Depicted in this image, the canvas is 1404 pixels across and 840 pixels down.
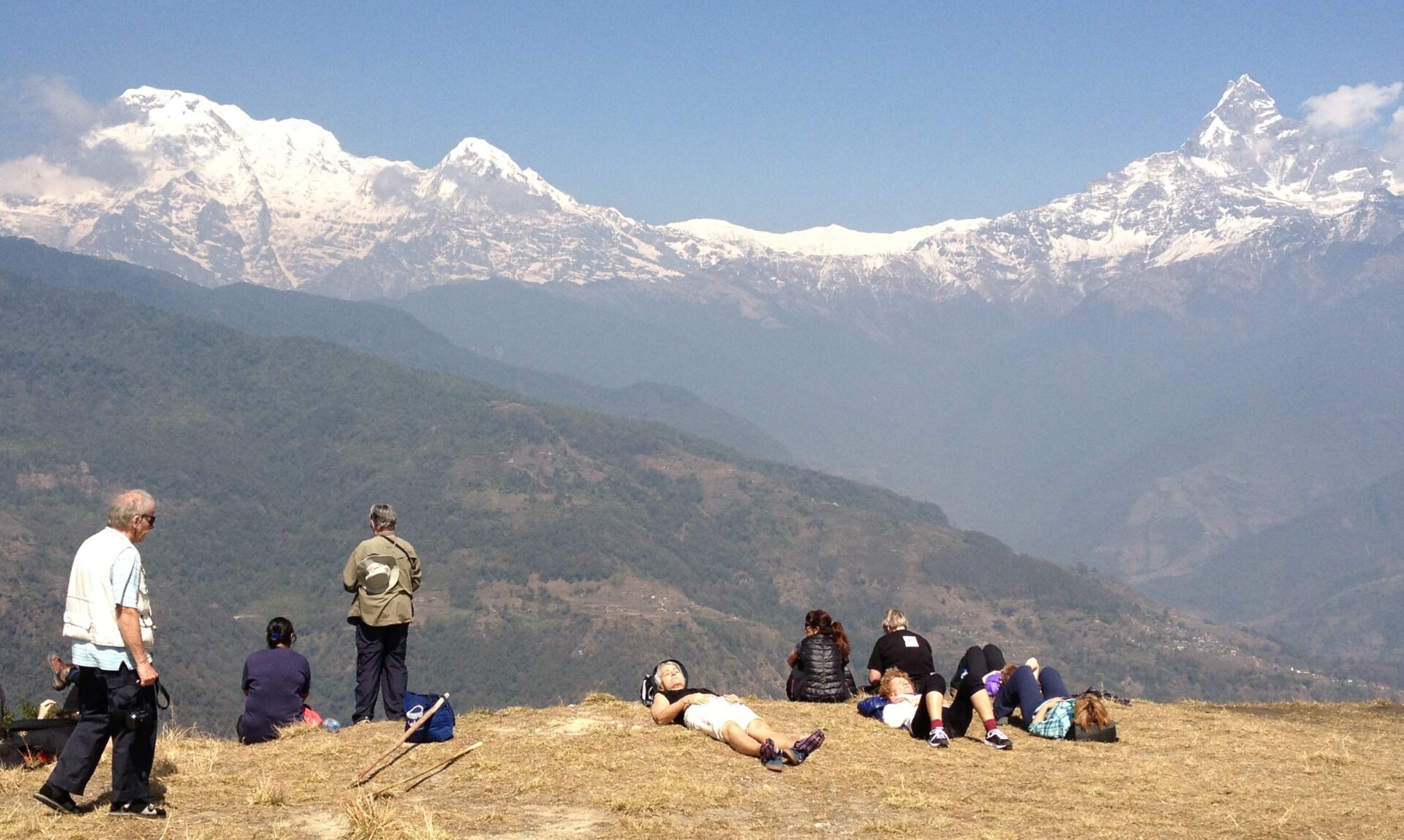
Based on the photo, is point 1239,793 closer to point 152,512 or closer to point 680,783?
point 680,783

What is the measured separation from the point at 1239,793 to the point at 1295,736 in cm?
531

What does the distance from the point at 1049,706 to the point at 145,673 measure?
12.2 m

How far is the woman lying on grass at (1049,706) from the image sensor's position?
17719 millimetres

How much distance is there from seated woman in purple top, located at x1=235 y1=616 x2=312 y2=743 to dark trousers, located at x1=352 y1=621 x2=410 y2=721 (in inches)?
34.0

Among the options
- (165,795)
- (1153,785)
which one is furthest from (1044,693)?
(165,795)

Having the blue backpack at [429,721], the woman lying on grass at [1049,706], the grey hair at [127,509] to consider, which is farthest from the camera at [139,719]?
the woman lying on grass at [1049,706]

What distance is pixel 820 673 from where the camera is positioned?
20.0m

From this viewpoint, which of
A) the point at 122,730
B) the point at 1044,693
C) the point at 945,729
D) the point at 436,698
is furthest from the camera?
the point at 1044,693

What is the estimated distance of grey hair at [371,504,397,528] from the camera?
17531mm

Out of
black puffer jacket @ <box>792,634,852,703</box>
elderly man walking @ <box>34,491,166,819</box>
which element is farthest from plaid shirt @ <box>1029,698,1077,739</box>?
elderly man walking @ <box>34,491,166,819</box>

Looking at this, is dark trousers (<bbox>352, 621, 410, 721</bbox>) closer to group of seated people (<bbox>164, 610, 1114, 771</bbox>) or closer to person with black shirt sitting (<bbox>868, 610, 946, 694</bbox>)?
group of seated people (<bbox>164, 610, 1114, 771</bbox>)

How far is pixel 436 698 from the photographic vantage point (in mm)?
16047

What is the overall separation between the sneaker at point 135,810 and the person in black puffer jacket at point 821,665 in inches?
403

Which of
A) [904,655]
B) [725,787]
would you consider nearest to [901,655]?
[904,655]
